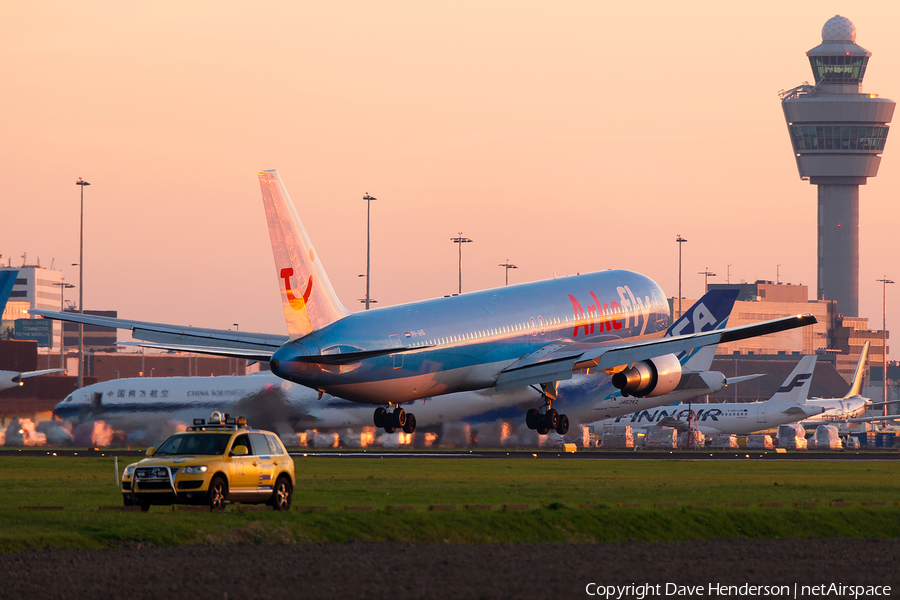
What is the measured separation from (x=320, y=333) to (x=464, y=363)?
29.3ft

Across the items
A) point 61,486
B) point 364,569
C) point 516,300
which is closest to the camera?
point 364,569

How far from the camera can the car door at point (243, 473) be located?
39469 millimetres

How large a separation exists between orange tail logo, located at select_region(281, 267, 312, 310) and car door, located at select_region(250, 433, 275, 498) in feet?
37.1

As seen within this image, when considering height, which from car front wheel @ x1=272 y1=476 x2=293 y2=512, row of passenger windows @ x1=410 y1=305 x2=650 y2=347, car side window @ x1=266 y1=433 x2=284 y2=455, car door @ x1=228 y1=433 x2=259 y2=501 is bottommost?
car front wheel @ x1=272 y1=476 x2=293 y2=512

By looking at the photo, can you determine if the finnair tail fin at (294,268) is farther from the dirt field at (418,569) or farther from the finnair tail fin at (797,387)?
the finnair tail fin at (797,387)

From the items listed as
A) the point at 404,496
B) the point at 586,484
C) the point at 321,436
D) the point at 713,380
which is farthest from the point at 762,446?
the point at 404,496

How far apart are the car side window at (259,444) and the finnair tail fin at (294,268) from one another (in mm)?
10798

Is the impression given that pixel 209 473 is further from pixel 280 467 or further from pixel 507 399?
pixel 507 399

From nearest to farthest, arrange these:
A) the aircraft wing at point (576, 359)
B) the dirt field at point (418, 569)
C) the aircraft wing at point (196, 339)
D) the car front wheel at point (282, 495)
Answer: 1. the dirt field at point (418, 569)
2. the car front wheel at point (282, 495)
3. the aircraft wing at point (196, 339)
4. the aircraft wing at point (576, 359)

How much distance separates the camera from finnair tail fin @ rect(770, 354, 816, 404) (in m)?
137

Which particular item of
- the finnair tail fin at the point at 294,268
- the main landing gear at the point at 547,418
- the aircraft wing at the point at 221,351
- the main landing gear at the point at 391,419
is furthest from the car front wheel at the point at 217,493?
the main landing gear at the point at 547,418

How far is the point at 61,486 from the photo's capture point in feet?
187

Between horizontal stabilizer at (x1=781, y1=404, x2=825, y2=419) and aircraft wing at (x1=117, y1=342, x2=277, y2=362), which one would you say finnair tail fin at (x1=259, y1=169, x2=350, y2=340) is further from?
horizontal stabilizer at (x1=781, y1=404, x2=825, y2=419)

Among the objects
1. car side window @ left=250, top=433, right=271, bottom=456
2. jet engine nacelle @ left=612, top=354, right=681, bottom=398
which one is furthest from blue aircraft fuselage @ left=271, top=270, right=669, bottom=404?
car side window @ left=250, top=433, right=271, bottom=456
